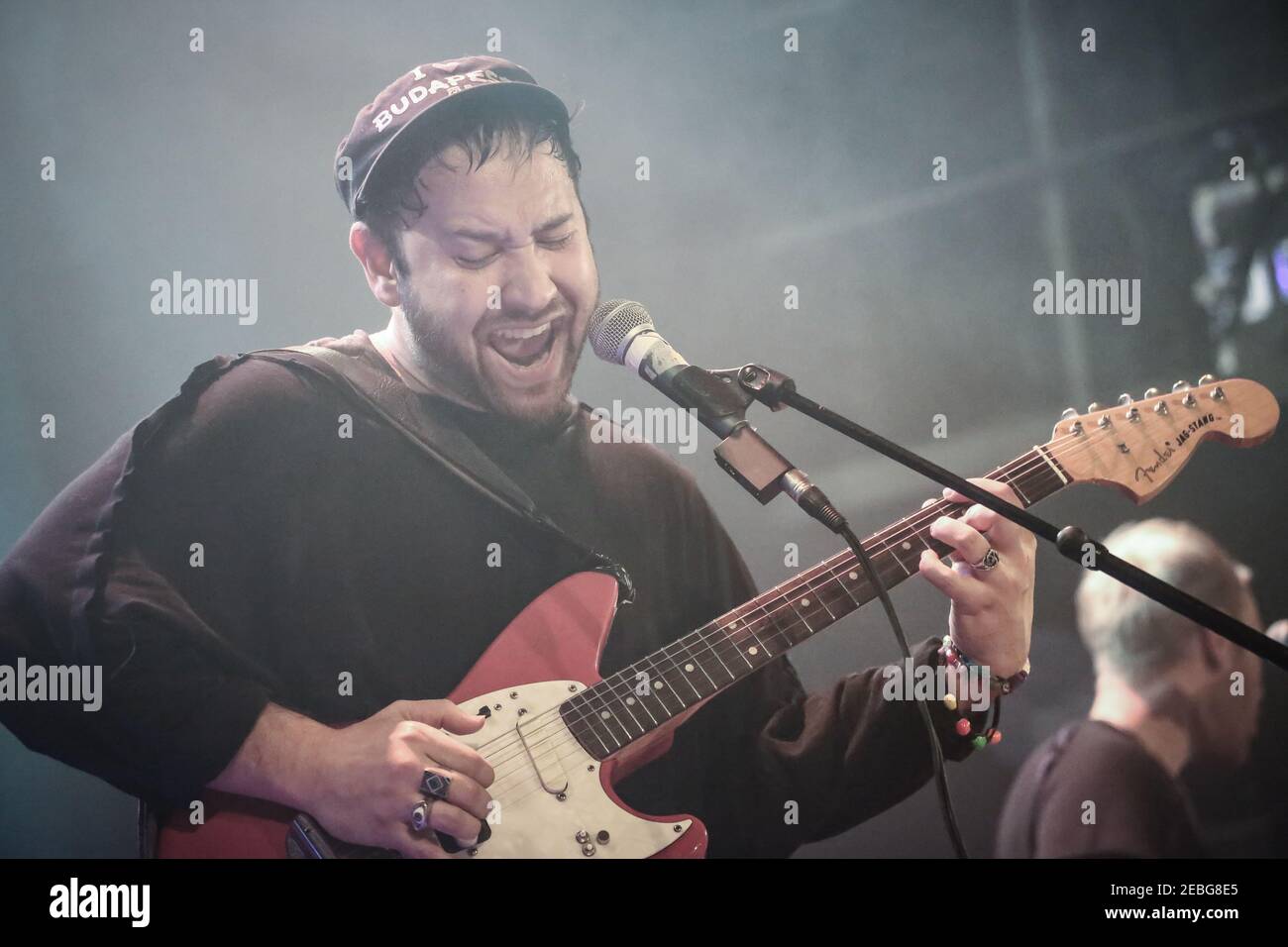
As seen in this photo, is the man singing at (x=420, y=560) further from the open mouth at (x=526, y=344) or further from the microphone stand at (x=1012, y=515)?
the microphone stand at (x=1012, y=515)

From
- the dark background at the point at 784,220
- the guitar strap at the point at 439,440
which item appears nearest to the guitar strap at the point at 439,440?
the guitar strap at the point at 439,440

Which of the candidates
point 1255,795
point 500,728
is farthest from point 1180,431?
point 500,728

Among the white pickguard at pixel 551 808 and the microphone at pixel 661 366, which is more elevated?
the microphone at pixel 661 366

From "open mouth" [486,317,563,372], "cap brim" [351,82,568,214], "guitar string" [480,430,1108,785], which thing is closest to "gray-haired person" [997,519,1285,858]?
"guitar string" [480,430,1108,785]

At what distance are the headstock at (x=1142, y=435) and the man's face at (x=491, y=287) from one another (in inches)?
38.4

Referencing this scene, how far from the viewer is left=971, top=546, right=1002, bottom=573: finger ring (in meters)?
1.92

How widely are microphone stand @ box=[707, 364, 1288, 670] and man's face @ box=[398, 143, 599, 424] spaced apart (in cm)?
47

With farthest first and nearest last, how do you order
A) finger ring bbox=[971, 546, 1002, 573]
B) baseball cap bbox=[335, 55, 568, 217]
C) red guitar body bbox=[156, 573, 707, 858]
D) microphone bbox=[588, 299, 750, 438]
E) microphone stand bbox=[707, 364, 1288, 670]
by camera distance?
baseball cap bbox=[335, 55, 568, 217], finger ring bbox=[971, 546, 1002, 573], red guitar body bbox=[156, 573, 707, 858], microphone bbox=[588, 299, 750, 438], microphone stand bbox=[707, 364, 1288, 670]

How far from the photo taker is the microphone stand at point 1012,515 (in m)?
1.52

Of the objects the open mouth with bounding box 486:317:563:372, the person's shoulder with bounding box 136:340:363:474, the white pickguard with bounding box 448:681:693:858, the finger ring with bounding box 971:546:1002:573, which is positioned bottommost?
the white pickguard with bounding box 448:681:693:858

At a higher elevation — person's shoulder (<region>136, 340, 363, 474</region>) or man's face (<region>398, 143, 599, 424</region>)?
man's face (<region>398, 143, 599, 424</region>)

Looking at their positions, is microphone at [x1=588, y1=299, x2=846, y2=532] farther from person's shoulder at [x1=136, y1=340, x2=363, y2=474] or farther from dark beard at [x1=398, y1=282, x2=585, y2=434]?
person's shoulder at [x1=136, y1=340, x2=363, y2=474]

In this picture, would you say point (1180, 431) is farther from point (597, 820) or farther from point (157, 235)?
point (157, 235)

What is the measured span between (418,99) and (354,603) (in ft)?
3.10
